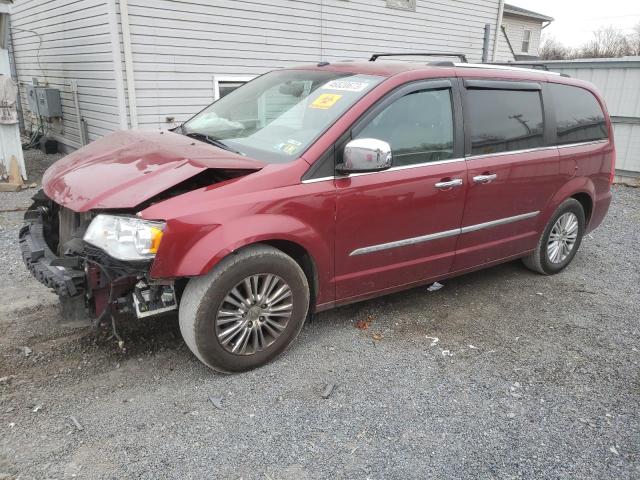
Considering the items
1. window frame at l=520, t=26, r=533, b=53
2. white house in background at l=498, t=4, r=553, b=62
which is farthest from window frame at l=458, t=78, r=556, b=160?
window frame at l=520, t=26, r=533, b=53

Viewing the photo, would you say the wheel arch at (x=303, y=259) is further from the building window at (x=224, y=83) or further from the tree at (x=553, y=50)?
the tree at (x=553, y=50)

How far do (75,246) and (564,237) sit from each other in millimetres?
4188

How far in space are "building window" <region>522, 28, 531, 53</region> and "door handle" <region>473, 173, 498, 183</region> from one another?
74.7 ft

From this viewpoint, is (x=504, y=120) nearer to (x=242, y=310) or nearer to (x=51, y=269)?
(x=242, y=310)

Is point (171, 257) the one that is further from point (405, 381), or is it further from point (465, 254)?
point (465, 254)

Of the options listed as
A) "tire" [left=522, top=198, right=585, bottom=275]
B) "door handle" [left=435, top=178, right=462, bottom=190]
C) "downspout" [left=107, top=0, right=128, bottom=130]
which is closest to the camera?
"door handle" [left=435, top=178, right=462, bottom=190]

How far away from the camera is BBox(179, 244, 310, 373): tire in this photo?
2834 millimetres

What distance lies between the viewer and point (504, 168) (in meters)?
3.97

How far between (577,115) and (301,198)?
301 cm

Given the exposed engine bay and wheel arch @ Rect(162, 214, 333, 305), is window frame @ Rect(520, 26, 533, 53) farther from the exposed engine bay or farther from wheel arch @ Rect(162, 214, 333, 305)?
the exposed engine bay

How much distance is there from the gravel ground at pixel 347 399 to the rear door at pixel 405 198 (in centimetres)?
47

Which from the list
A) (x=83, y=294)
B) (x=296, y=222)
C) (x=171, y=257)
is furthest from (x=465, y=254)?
(x=83, y=294)

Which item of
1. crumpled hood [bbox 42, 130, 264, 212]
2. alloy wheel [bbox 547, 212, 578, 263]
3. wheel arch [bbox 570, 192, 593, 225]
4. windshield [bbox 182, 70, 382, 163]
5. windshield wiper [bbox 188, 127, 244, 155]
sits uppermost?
windshield [bbox 182, 70, 382, 163]

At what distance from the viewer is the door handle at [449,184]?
360 centimetres
